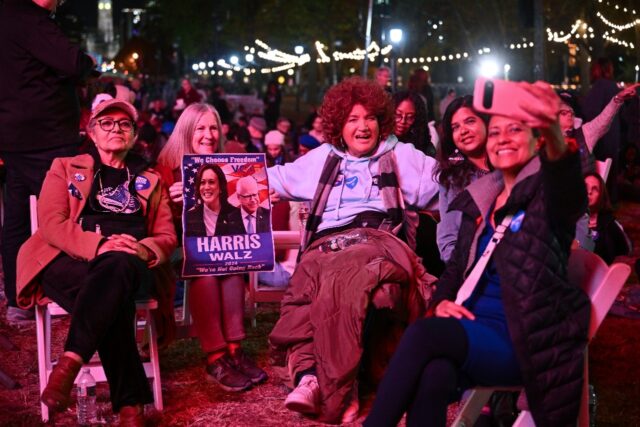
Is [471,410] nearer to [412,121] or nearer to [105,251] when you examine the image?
[105,251]

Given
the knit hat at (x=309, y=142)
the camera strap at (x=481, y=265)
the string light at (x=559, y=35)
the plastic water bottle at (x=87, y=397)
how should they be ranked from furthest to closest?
1. the string light at (x=559, y=35)
2. the knit hat at (x=309, y=142)
3. the plastic water bottle at (x=87, y=397)
4. the camera strap at (x=481, y=265)

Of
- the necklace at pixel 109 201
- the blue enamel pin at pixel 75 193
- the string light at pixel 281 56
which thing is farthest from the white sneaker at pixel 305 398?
the string light at pixel 281 56

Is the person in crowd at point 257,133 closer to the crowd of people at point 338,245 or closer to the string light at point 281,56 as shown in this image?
the crowd of people at point 338,245

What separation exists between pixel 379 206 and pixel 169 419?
1.61m

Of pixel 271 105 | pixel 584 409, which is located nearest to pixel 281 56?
pixel 271 105

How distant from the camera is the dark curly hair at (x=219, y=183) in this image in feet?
20.2

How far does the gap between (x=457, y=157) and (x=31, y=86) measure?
2.84 m

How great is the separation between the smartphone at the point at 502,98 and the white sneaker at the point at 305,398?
2.25m

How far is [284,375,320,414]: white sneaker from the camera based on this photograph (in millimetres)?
5344

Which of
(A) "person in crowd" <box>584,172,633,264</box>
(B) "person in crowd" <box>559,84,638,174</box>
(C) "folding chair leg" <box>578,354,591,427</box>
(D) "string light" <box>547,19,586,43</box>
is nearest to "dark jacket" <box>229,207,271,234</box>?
(A) "person in crowd" <box>584,172,633,264</box>

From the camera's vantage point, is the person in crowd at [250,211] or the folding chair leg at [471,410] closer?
the folding chair leg at [471,410]

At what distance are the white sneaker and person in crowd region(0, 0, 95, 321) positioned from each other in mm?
2466

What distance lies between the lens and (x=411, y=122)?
7.62 m

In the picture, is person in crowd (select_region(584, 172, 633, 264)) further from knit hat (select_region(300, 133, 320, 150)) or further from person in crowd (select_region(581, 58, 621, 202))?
person in crowd (select_region(581, 58, 621, 202))
